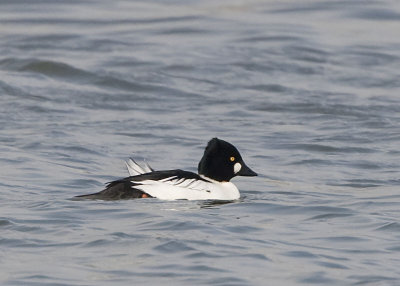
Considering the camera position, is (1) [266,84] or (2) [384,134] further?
(1) [266,84]

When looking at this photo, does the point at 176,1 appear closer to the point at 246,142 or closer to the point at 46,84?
the point at 46,84

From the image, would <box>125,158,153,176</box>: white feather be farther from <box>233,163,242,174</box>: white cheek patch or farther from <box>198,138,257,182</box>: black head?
<box>233,163,242,174</box>: white cheek patch

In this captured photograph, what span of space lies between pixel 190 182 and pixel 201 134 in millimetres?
3972

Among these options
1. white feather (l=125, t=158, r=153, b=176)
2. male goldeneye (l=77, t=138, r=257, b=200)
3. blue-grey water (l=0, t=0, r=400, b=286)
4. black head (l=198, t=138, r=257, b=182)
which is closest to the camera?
blue-grey water (l=0, t=0, r=400, b=286)

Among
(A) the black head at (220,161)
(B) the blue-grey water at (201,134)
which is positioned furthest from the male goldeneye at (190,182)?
(B) the blue-grey water at (201,134)

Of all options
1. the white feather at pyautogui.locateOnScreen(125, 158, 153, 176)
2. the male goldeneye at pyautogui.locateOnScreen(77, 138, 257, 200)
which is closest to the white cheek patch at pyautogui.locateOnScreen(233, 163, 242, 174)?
the male goldeneye at pyautogui.locateOnScreen(77, 138, 257, 200)

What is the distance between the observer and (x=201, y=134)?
48.5 ft

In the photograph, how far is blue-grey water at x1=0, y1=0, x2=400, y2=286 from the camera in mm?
8500

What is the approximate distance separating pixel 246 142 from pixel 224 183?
3156mm

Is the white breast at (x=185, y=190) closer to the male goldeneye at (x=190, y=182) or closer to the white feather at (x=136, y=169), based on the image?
the male goldeneye at (x=190, y=182)

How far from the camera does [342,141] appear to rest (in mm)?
14414

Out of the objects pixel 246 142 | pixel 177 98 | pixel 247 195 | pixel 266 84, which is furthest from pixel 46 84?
pixel 247 195

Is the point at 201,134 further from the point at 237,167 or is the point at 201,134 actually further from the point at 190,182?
the point at 190,182

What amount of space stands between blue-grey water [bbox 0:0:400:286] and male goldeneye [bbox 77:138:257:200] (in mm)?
133
